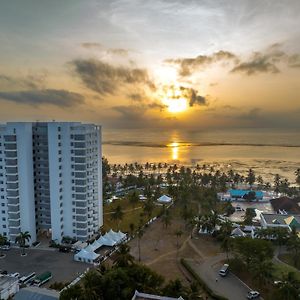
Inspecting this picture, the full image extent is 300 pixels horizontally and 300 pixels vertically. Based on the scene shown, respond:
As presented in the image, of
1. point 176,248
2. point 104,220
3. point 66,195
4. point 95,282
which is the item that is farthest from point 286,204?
point 95,282

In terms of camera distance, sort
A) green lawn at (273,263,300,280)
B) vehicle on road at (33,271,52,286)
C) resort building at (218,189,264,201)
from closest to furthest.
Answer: vehicle on road at (33,271,52,286)
green lawn at (273,263,300,280)
resort building at (218,189,264,201)

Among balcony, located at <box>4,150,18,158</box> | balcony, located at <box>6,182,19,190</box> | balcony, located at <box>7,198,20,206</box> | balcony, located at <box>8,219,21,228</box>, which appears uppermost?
balcony, located at <box>4,150,18,158</box>

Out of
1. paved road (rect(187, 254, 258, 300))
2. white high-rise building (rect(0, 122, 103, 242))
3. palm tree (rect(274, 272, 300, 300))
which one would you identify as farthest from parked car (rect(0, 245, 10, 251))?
palm tree (rect(274, 272, 300, 300))

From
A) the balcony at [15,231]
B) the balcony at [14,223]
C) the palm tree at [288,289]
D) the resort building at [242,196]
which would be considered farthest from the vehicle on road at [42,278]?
the resort building at [242,196]

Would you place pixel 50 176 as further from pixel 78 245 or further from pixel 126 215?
pixel 126 215

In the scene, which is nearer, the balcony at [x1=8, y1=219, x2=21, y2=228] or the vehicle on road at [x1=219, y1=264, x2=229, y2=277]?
the vehicle on road at [x1=219, y1=264, x2=229, y2=277]

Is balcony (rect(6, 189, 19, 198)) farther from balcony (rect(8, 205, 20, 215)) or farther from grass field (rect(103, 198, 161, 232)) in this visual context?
grass field (rect(103, 198, 161, 232))

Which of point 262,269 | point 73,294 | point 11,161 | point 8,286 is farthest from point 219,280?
point 11,161

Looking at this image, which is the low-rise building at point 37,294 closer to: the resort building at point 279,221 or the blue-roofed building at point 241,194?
the resort building at point 279,221
